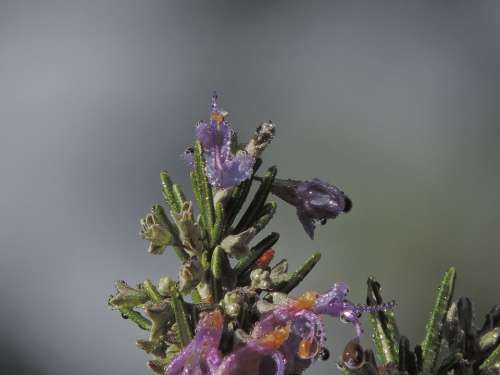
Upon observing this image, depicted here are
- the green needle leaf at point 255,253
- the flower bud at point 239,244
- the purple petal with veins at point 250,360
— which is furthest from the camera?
the green needle leaf at point 255,253

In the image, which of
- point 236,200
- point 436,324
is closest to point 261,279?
point 236,200

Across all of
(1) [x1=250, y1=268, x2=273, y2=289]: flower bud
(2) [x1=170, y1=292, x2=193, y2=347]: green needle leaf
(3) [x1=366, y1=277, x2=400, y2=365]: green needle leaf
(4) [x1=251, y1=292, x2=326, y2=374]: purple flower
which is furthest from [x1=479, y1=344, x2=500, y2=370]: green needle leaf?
(2) [x1=170, y1=292, x2=193, y2=347]: green needle leaf

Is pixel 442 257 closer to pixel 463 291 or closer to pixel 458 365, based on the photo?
pixel 463 291

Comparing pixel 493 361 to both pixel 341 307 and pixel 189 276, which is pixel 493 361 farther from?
pixel 189 276

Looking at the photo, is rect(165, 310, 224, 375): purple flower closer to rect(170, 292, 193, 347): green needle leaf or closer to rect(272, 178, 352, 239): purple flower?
rect(170, 292, 193, 347): green needle leaf

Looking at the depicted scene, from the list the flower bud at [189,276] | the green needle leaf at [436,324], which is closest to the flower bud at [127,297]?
the flower bud at [189,276]

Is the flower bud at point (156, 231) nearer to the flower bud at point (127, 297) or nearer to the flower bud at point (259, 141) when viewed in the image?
the flower bud at point (127, 297)

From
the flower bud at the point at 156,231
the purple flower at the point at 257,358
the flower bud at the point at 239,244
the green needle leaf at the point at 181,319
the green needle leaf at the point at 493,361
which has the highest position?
the flower bud at the point at 156,231
